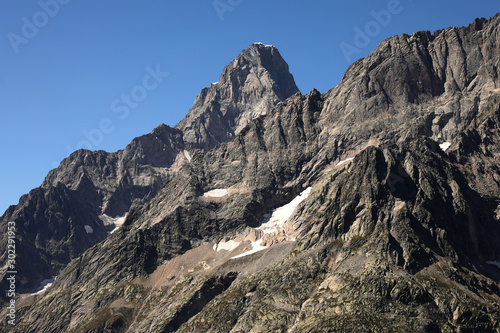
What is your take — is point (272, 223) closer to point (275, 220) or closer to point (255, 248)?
point (275, 220)

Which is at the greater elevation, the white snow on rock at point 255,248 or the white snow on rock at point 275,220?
the white snow on rock at point 275,220

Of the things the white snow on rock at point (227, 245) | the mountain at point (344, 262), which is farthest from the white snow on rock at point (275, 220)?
the white snow on rock at point (227, 245)

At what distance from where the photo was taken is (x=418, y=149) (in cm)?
17050

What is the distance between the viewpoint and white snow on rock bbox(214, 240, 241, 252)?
182 metres

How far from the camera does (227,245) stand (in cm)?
18500

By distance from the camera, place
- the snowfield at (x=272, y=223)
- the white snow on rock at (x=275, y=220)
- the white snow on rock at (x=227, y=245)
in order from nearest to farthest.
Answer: the snowfield at (x=272, y=223) < the white snow on rock at (x=227, y=245) < the white snow on rock at (x=275, y=220)

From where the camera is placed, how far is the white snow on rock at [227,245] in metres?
182

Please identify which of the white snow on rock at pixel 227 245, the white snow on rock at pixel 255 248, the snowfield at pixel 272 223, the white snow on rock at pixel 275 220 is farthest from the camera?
the white snow on rock at pixel 275 220

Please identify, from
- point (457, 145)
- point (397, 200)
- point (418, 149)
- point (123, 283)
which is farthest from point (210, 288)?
point (457, 145)

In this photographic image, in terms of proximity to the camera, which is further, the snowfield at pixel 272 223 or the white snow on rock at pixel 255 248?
the snowfield at pixel 272 223

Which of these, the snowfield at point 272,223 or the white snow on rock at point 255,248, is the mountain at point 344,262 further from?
the white snow on rock at point 255,248

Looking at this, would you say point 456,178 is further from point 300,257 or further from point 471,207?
point 300,257

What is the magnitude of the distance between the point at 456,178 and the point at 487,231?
19905mm

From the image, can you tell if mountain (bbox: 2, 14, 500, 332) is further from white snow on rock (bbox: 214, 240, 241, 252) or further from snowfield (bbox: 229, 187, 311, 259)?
white snow on rock (bbox: 214, 240, 241, 252)
